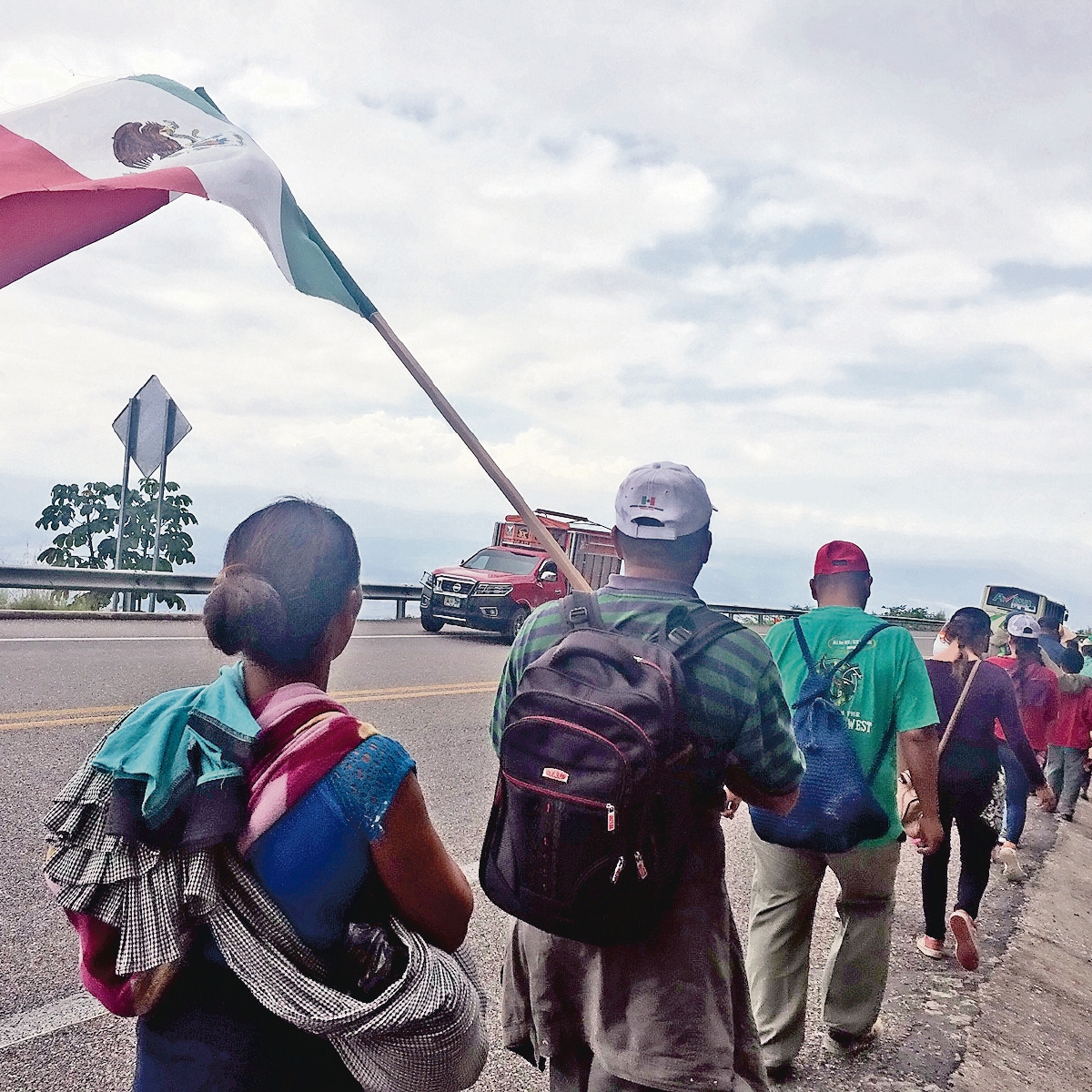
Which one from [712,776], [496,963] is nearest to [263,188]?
[712,776]

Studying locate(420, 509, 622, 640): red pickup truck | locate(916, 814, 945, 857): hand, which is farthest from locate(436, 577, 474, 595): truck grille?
locate(916, 814, 945, 857): hand

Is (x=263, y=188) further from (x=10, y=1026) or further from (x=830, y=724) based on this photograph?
(x=10, y=1026)

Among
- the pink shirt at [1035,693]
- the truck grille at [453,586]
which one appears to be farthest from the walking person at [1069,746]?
the truck grille at [453,586]

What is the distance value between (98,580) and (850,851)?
1465 cm

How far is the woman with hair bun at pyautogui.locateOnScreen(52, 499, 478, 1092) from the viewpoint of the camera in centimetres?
168

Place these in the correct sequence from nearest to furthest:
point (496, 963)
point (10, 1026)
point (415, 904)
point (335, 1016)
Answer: point (335, 1016)
point (415, 904)
point (10, 1026)
point (496, 963)

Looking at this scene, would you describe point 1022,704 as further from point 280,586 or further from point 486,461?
point 280,586

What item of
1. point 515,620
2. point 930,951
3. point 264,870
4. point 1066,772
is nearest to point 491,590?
point 515,620

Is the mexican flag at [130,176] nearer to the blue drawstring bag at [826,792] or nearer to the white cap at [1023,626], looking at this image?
the blue drawstring bag at [826,792]

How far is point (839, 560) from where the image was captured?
3.95 meters

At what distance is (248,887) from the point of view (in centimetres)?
169

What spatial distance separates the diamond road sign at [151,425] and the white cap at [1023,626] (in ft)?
40.8

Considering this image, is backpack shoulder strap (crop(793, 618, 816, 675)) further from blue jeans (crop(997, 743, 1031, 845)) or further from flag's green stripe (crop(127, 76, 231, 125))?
blue jeans (crop(997, 743, 1031, 845))

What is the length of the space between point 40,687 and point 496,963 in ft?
21.3
